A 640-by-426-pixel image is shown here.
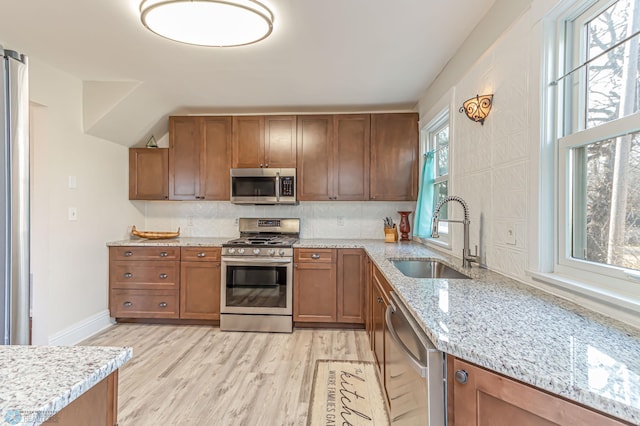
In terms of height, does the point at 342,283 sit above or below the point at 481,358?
below

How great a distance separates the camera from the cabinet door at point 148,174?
12.1ft

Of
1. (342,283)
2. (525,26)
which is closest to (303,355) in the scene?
(342,283)

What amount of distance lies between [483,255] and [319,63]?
6.13ft

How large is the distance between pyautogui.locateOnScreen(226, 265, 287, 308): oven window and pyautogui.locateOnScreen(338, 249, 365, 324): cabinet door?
0.57 metres

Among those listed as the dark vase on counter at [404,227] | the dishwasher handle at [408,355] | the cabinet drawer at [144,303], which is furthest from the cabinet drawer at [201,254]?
the dishwasher handle at [408,355]

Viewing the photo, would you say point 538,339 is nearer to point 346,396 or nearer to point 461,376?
point 461,376

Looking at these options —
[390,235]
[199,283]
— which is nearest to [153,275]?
[199,283]

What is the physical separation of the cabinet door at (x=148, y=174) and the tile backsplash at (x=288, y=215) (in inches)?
12.4

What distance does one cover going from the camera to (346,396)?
212 cm

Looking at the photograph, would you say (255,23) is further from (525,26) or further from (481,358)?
(481,358)

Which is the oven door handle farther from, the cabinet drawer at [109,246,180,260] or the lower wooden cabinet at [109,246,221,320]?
the cabinet drawer at [109,246,180,260]

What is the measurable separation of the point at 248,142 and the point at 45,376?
10.6 ft

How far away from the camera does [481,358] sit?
0.82 metres

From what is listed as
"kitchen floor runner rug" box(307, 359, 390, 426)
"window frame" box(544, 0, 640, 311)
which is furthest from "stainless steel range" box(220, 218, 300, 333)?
"window frame" box(544, 0, 640, 311)
